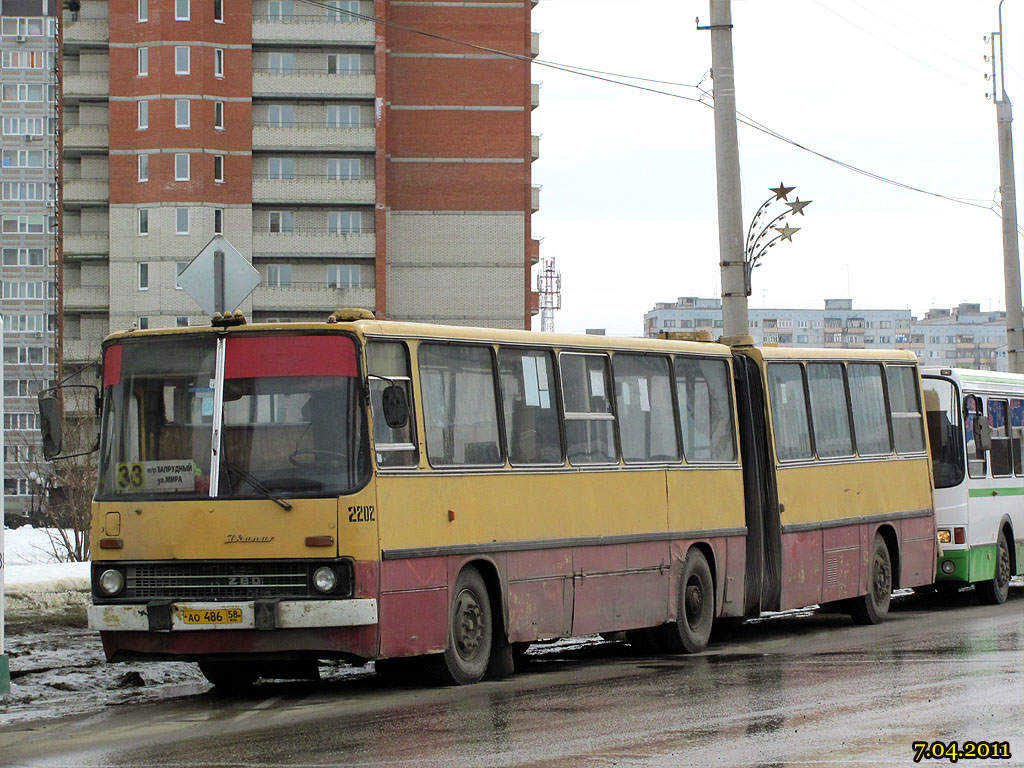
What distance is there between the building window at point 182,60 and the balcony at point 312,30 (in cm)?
359

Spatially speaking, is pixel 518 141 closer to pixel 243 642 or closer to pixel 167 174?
pixel 167 174

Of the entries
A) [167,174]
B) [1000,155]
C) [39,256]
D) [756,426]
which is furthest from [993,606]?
[39,256]

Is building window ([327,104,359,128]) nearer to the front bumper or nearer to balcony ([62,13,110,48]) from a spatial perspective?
balcony ([62,13,110,48])

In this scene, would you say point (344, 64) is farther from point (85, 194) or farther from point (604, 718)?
point (604, 718)

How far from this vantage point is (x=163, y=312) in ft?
289

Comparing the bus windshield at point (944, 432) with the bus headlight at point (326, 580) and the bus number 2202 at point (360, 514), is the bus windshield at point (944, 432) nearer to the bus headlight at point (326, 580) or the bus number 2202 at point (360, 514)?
the bus number 2202 at point (360, 514)

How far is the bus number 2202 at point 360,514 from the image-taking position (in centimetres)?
1200

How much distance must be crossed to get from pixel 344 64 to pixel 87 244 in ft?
52.9

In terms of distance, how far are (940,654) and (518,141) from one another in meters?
77.6

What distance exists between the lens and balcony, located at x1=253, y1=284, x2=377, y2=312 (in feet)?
293

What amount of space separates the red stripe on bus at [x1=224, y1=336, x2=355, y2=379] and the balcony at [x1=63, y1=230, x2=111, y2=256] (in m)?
80.0

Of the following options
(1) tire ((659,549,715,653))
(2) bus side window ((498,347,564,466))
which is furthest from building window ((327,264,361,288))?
(2) bus side window ((498,347,564,466))

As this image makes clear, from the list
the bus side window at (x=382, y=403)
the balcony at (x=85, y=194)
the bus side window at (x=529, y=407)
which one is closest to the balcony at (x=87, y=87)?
the balcony at (x=85, y=194)

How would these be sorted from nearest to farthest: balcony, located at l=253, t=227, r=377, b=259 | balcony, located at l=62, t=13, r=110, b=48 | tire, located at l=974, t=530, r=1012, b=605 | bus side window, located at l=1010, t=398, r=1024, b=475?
tire, located at l=974, t=530, r=1012, b=605 < bus side window, located at l=1010, t=398, r=1024, b=475 < balcony, located at l=62, t=13, r=110, b=48 < balcony, located at l=253, t=227, r=377, b=259
